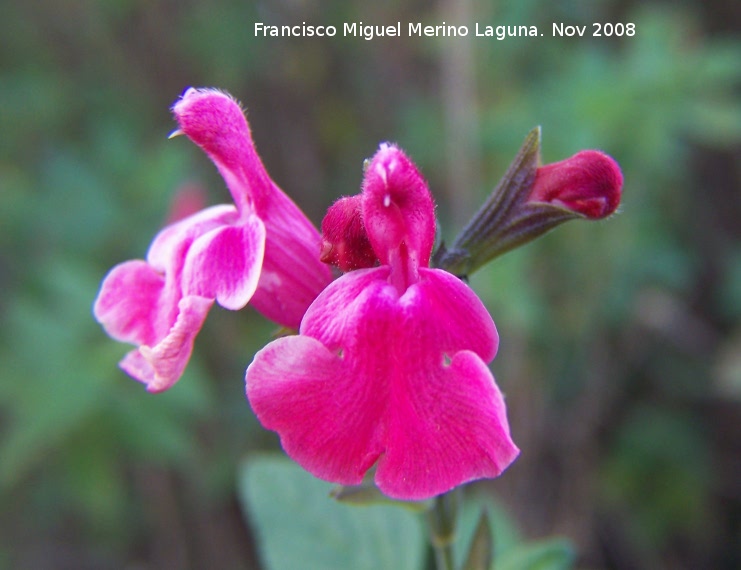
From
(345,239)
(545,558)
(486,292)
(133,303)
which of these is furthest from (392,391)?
(486,292)

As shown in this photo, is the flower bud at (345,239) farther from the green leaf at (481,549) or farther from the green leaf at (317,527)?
the green leaf at (317,527)

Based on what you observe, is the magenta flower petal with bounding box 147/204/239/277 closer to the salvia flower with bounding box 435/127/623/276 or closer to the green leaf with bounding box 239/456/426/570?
the salvia flower with bounding box 435/127/623/276

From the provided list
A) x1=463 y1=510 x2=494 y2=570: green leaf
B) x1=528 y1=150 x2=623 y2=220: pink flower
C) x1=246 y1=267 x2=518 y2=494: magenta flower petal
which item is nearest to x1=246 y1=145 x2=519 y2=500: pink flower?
x1=246 y1=267 x2=518 y2=494: magenta flower petal

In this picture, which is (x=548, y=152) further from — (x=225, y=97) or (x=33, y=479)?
(x=33, y=479)

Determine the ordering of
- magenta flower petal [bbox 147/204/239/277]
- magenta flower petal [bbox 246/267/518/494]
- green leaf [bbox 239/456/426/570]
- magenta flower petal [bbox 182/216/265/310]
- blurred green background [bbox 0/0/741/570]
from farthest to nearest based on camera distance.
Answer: blurred green background [bbox 0/0/741/570] < green leaf [bbox 239/456/426/570] < magenta flower petal [bbox 147/204/239/277] < magenta flower petal [bbox 182/216/265/310] < magenta flower petal [bbox 246/267/518/494]

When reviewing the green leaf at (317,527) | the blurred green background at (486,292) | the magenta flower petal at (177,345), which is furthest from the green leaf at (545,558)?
the blurred green background at (486,292)

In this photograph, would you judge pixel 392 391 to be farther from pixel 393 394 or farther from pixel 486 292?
pixel 486 292

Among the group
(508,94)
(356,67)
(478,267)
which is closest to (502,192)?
(478,267)
